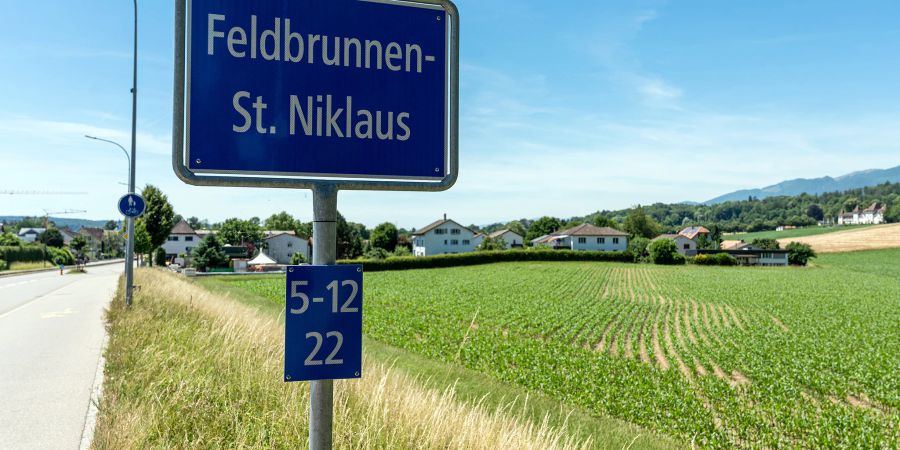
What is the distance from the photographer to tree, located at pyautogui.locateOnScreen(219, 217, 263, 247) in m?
101

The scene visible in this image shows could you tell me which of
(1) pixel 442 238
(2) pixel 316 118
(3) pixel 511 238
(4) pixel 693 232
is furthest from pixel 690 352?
(4) pixel 693 232

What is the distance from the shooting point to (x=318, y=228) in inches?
77.6

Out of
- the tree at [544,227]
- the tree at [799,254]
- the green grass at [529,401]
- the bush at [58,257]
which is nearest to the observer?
the green grass at [529,401]

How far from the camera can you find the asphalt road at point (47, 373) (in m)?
5.78

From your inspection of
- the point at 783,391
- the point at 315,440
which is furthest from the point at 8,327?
the point at 783,391

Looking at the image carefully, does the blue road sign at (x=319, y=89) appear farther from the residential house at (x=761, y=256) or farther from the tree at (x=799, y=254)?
the tree at (x=799, y=254)

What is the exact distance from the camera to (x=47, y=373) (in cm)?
855

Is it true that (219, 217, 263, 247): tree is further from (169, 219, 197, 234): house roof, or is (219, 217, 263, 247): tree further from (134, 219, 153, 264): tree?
(134, 219, 153, 264): tree

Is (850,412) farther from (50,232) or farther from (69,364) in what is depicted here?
(50,232)

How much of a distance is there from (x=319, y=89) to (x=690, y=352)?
57.9ft

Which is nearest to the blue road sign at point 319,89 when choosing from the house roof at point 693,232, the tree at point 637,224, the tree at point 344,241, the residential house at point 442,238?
the tree at point 344,241

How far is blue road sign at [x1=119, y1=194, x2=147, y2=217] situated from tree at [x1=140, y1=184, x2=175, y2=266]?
108 ft

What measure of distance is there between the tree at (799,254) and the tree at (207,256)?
8771cm

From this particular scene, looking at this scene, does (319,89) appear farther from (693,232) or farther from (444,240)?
(693,232)
